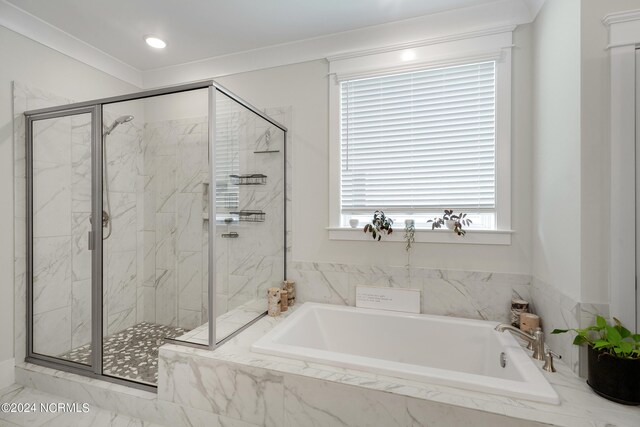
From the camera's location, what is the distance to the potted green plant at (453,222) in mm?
1983

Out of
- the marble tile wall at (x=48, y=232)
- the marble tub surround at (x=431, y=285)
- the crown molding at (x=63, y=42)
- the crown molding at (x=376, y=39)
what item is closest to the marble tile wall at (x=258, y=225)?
the marble tub surround at (x=431, y=285)

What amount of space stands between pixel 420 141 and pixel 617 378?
158cm

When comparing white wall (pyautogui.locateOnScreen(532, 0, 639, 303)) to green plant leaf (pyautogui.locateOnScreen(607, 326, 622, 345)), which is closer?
green plant leaf (pyautogui.locateOnScreen(607, 326, 622, 345))

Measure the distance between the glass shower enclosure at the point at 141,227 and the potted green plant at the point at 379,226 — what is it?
2.59 ft

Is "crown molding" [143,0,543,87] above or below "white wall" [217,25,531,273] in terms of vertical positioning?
above

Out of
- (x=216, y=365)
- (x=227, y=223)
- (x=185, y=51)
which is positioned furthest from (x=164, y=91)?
(x=216, y=365)

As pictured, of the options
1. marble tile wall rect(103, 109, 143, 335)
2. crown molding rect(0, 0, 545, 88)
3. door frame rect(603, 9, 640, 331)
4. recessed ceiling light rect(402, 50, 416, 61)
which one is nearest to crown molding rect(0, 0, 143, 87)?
crown molding rect(0, 0, 545, 88)

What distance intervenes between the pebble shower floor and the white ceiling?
2.10m

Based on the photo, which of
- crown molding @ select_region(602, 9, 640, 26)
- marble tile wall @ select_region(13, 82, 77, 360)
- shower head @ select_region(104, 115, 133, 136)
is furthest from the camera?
marble tile wall @ select_region(13, 82, 77, 360)

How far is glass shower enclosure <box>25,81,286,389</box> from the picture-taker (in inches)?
67.5

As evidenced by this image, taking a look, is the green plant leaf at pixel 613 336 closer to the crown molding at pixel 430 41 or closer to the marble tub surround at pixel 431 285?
the marble tub surround at pixel 431 285

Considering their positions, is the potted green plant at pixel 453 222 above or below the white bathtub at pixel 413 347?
above

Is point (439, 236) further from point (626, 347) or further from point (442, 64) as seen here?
point (442, 64)

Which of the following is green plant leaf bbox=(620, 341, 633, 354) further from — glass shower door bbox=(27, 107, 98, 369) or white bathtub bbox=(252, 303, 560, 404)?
glass shower door bbox=(27, 107, 98, 369)
